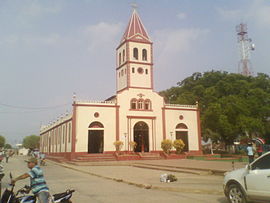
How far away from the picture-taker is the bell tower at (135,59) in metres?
34.0

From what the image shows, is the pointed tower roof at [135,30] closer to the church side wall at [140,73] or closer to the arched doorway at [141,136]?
the church side wall at [140,73]

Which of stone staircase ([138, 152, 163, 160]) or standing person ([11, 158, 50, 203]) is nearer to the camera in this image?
standing person ([11, 158, 50, 203])

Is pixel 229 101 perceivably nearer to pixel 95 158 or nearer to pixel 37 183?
pixel 95 158

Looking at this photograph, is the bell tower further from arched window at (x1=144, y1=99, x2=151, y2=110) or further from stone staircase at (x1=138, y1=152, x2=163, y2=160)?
stone staircase at (x1=138, y1=152, x2=163, y2=160)

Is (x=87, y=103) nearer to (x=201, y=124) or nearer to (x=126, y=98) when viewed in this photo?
(x=126, y=98)

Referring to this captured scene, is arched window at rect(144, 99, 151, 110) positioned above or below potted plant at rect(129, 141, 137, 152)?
above

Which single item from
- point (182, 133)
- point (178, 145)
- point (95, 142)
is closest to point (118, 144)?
point (95, 142)

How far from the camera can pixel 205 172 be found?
15.5 m

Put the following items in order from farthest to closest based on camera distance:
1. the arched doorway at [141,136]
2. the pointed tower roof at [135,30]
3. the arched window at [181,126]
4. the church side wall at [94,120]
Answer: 1. the pointed tower roof at [135,30]
2. the arched window at [181,126]
3. the arched doorway at [141,136]
4. the church side wall at [94,120]

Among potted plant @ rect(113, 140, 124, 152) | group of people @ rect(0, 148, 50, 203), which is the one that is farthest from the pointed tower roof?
group of people @ rect(0, 148, 50, 203)

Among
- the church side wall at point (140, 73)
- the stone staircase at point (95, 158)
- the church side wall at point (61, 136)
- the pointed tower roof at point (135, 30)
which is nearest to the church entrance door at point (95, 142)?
the church side wall at point (61, 136)

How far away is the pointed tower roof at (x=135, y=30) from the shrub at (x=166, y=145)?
13.4 m

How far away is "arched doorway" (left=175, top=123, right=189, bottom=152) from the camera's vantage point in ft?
112

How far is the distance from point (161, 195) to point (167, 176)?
3207 mm
